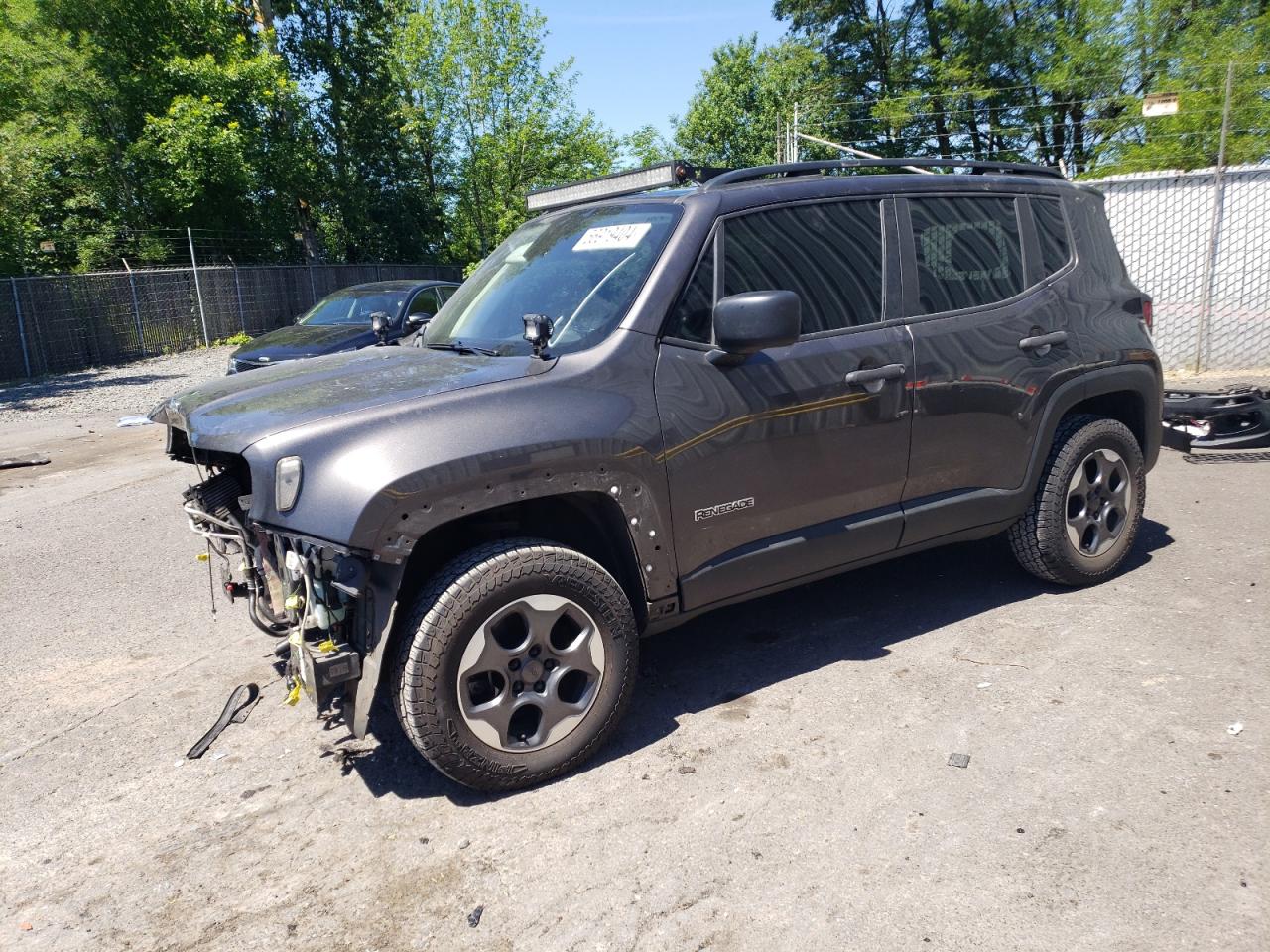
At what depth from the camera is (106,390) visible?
51.4 feet

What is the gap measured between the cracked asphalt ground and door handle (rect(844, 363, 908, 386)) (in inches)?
48.4

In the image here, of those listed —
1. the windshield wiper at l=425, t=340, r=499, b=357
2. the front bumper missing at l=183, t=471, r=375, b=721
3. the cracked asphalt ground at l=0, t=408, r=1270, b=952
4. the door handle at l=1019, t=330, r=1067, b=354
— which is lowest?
the cracked asphalt ground at l=0, t=408, r=1270, b=952

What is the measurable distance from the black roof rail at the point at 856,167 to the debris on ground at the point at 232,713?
283 cm

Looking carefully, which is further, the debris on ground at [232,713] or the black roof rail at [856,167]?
the black roof rail at [856,167]

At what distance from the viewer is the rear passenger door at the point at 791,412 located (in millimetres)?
3568

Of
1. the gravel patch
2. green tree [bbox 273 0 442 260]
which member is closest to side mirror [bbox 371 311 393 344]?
the gravel patch

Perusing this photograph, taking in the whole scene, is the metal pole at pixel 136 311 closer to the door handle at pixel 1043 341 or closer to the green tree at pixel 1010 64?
the green tree at pixel 1010 64

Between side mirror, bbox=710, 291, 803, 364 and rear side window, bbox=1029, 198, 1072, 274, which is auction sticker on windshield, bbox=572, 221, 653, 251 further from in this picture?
rear side window, bbox=1029, 198, 1072, 274

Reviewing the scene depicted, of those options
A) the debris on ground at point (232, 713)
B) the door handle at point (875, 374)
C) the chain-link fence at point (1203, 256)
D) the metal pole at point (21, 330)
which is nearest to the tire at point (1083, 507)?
the door handle at point (875, 374)

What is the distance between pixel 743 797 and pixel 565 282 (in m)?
2.07

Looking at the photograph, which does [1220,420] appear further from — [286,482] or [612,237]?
[286,482]

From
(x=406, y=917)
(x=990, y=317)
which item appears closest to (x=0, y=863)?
(x=406, y=917)

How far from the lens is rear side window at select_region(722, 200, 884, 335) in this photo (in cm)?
379

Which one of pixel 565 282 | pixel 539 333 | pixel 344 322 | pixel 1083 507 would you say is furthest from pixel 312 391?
pixel 344 322
